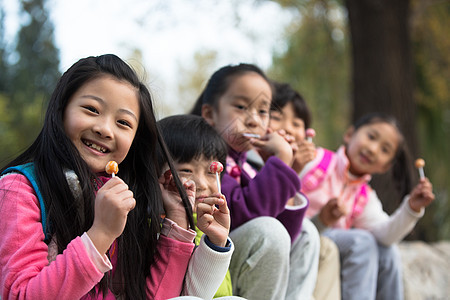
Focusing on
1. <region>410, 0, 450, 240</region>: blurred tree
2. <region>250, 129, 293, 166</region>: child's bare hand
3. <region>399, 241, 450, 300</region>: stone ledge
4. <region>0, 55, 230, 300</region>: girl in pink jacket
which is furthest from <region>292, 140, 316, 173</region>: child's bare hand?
<region>410, 0, 450, 240</region>: blurred tree

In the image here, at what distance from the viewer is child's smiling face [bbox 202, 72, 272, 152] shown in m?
1.69

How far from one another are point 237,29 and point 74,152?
15.5 ft

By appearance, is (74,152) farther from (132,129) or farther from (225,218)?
(225,218)

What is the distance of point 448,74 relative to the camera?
517 cm

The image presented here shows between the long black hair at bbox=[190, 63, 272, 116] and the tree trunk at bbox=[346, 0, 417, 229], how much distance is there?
2.69m

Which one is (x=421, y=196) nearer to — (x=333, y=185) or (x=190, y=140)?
(x=333, y=185)

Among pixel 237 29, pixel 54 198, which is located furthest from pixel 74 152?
pixel 237 29

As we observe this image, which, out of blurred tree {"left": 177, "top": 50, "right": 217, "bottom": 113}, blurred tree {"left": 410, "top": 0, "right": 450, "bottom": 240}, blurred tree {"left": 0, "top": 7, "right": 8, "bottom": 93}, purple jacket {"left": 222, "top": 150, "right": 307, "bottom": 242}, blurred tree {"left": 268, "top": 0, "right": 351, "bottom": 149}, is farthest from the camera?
blurred tree {"left": 177, "top": 50, "right": 217, "bottom": 113}

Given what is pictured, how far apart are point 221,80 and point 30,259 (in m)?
1.04

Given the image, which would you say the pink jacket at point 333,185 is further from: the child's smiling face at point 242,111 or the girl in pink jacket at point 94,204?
the girl in pink jacket at point 94,204

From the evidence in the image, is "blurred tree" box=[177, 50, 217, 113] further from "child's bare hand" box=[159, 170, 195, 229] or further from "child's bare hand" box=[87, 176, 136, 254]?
"child's bare hand" box=[87, 176, 136, 254]

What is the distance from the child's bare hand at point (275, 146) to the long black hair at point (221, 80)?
235 millimetres

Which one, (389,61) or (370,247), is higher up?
(389,61)

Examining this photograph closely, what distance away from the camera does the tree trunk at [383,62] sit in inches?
166
